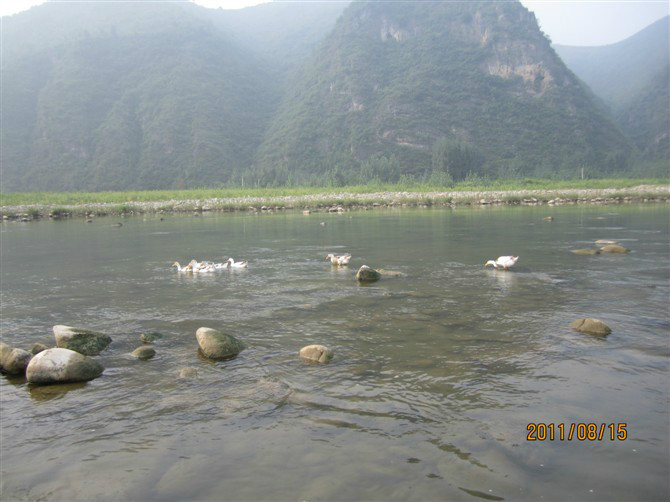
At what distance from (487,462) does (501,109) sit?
428 feet

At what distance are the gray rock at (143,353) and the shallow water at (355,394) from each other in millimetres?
118

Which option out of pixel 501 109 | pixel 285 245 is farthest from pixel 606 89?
pixel 285 245

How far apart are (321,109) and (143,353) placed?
5055 inches

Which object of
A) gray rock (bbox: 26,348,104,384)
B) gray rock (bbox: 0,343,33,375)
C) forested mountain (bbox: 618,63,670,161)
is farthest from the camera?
forested mountain (bbox: 618,63,670,161)

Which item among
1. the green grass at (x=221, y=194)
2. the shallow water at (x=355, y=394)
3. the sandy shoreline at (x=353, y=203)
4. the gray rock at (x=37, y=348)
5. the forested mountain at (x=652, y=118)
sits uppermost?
the forested mountain at (x=652, y=118)

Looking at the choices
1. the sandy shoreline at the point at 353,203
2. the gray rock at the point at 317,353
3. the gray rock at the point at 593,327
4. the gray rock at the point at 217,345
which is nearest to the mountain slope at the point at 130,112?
the sandy shoreline at the point at 353,203

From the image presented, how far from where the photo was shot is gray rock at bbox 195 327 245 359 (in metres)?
7.54

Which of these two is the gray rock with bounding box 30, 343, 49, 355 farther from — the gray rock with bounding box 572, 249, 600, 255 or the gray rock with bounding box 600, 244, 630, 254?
the gray rock with bounding box 600, 244, 630, 254

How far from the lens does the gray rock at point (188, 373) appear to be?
6848 mm

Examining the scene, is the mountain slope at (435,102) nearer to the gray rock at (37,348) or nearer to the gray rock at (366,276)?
the gray rock at (366,276)

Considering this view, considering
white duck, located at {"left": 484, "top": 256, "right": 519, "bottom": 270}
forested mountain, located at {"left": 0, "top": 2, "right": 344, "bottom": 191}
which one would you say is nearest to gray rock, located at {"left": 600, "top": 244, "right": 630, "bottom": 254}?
white duck, located at {"left": 484, "top": 256, "right": 519, "bottom": 270}

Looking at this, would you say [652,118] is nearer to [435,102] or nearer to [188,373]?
[435,102]

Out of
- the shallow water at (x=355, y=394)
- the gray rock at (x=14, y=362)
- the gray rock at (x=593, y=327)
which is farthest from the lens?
the gray rock at (x=593, y=327)
